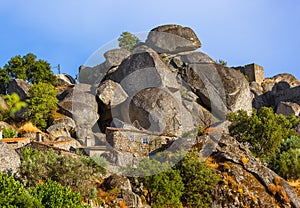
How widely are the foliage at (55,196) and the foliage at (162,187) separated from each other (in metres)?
9.44

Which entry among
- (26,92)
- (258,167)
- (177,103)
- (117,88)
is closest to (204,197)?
(258,167)

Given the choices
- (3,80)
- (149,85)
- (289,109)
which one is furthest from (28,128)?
(289,109)

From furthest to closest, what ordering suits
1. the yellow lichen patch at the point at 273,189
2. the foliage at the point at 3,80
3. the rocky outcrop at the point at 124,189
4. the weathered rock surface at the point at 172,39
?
the weathered rock surface at the point at 172,39, the foliage at the point at 3,80, the yellow lichen patch at the point at 273,189, the rocky outcrop at the point at 124,189

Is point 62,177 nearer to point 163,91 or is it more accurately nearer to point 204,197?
point 204,197

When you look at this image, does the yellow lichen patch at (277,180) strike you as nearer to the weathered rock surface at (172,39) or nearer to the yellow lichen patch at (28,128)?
the yellow lichen patch at (28,128)

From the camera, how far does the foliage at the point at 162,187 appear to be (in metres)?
28.6

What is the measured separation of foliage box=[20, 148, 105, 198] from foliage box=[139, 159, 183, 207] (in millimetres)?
4023

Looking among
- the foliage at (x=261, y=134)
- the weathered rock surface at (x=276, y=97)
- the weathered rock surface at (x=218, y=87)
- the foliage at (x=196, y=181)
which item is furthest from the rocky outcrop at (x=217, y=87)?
the foliage at (x=196, y=181)

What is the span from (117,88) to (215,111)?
1280 centimetres

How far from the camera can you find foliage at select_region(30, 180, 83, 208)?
62.7ft

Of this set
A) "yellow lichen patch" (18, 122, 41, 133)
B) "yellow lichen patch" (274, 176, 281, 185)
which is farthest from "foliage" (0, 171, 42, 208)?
"yellow lichen patch" (18, 122, 41, 133)

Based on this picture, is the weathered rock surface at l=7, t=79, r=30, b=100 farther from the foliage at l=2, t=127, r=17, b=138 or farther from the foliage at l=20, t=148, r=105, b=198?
the foliage at l=20, t=148, r=105, b=198

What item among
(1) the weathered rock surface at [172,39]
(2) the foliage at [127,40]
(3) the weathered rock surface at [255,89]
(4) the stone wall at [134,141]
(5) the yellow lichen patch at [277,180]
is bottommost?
(5) the yellow lichen patch at [277,180]

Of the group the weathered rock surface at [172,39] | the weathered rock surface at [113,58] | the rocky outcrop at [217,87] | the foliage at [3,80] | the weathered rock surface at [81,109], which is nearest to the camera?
Answer: the weathered rock surface at [81,109]
